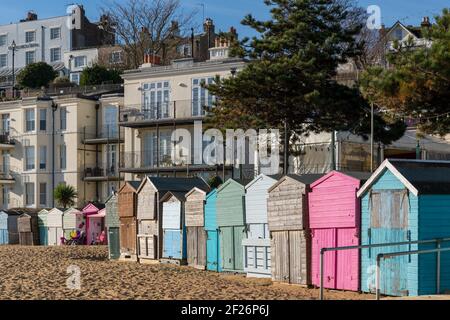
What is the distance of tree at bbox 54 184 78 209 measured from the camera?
48969mm

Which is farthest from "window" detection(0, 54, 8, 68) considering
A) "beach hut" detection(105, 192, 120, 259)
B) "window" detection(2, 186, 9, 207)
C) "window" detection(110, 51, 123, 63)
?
"beach hut" detection(105, 192, 120, 259)

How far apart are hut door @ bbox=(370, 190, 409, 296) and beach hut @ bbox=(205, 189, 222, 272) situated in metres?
7.77

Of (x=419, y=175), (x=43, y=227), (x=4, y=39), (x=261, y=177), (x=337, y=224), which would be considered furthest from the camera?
(x=4, y=39)

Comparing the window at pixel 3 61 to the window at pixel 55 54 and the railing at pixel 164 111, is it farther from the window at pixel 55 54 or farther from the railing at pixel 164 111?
the railing at pixel 164 111

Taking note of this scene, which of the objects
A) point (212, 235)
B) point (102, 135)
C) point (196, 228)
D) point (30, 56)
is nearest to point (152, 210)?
point (196, 228)

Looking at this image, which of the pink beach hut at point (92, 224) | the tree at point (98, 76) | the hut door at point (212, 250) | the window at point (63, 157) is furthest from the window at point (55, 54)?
the hut door at point (212, 250)

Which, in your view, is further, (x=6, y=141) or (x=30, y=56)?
(x=30, y=56)

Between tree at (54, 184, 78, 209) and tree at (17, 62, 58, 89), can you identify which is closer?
tree at (54, 184, 78, 209)

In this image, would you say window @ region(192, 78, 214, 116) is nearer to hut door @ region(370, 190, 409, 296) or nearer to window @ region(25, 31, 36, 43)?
hut door @ region(370, 190, 409, 296)

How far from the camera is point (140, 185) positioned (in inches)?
1218

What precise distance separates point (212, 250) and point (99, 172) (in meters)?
27.4

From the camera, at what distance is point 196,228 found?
2748 centimetres

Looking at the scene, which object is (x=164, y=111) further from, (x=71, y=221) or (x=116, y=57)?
(x=116, y=57)

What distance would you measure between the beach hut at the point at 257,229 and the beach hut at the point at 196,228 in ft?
9.90
